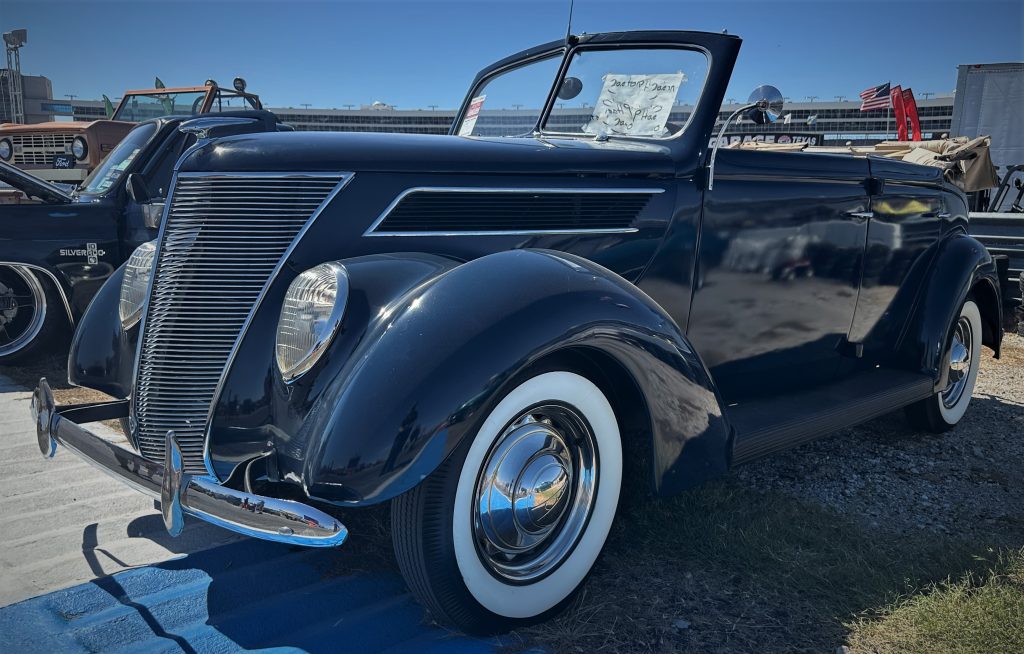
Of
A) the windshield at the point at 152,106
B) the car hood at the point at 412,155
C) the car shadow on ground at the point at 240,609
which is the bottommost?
the car shadow on ground at the point at 240,609

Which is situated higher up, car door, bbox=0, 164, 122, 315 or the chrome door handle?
the chrome door handle

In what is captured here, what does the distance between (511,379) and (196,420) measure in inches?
37.1

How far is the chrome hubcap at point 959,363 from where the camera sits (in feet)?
13.9

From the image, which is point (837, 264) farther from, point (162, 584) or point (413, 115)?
point (413, 115)

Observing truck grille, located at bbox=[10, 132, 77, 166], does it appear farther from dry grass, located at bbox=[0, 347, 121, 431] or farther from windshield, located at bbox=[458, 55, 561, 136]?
windshield, located at bbox=[458, 55, 561, 136]

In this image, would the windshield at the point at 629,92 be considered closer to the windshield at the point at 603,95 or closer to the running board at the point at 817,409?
the windshield at the point at 603,95

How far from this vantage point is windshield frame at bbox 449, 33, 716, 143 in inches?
118

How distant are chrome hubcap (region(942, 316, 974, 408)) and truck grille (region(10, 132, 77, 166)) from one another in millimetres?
11196

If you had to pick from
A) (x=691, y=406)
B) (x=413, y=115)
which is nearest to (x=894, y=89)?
(x=691, y=406)

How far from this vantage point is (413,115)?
1649 inches

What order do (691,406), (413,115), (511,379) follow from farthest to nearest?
1. (413,115)
2. (691,406)
3. (511,379)

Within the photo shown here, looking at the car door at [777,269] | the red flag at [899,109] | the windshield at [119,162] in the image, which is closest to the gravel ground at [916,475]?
the car door at [777,269]

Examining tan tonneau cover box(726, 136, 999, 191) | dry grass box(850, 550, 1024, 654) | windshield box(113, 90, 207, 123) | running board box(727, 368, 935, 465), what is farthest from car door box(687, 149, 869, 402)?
windshield box(113, 90, 207, 123)

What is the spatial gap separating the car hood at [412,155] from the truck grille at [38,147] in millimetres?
10248
